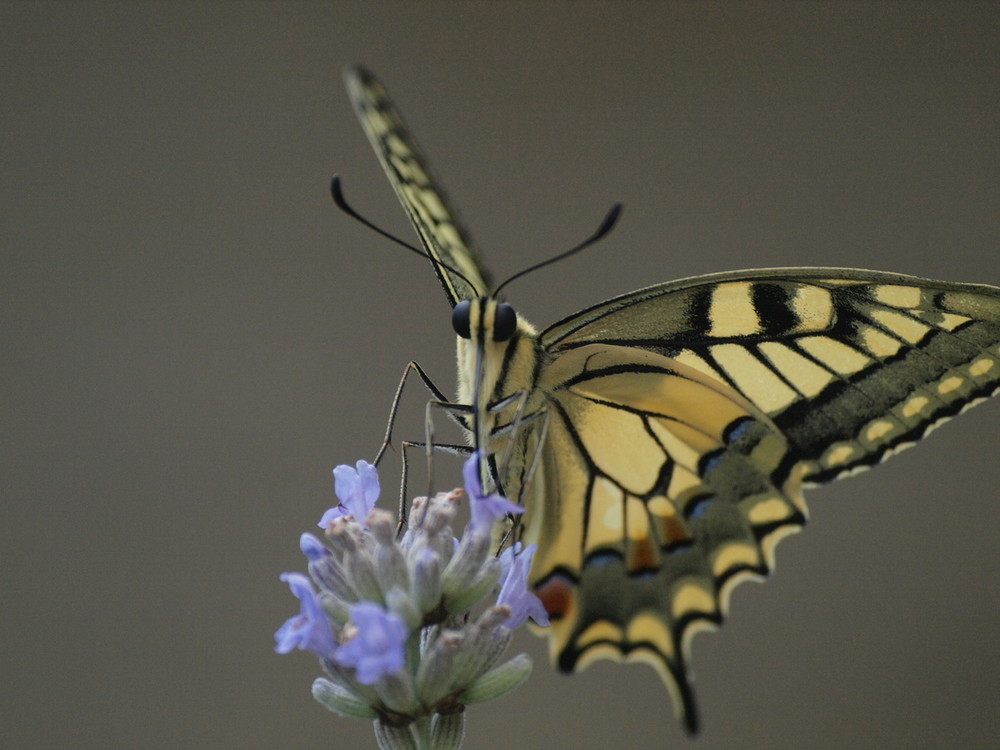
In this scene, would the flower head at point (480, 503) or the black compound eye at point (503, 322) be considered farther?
the black compound eye at point (503, 322)

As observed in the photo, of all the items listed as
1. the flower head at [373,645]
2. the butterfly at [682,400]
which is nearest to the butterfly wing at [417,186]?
the butterfly at [682,400]

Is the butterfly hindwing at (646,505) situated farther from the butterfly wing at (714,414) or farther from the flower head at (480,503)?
the flower head at (480,503)

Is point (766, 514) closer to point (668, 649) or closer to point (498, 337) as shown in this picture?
point (668, 649)

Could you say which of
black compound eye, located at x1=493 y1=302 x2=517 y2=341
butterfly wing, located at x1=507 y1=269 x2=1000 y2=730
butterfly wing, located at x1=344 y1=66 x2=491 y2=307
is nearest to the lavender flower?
butterfly wing, located at x1=507 y1=269 x2=1000 y2=730

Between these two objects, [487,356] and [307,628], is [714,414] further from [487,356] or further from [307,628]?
[307,628]

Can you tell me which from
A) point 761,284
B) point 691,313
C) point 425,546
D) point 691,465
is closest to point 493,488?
point 425,546
